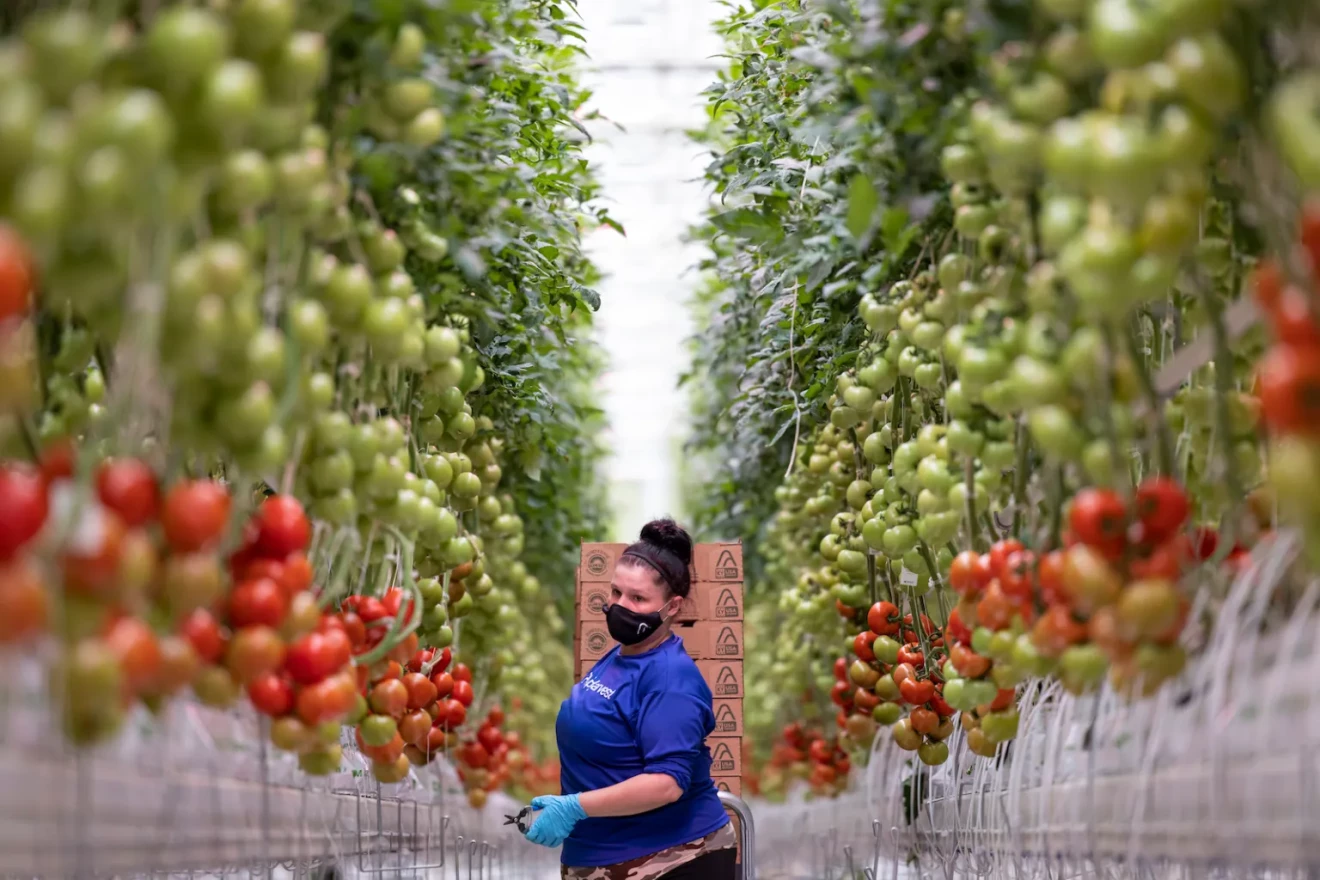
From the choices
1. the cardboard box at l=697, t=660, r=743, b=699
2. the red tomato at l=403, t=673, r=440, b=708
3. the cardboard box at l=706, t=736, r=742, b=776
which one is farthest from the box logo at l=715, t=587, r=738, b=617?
the red tomato at l=403, t=673, r=440, b=708

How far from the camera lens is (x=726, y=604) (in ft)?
10.8

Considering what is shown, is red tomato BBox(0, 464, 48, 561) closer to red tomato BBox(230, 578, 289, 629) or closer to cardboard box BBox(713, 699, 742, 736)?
red tomato BBox(230, 578, 289, 629)

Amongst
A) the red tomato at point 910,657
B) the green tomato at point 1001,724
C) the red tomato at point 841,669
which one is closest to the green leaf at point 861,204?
the green tomato at point 1001,724

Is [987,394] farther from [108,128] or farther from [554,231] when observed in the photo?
[554,231]

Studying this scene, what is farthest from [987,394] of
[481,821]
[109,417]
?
[481,821]

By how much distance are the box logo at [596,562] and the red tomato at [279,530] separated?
1.98 meters

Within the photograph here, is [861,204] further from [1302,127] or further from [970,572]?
[1302,127]

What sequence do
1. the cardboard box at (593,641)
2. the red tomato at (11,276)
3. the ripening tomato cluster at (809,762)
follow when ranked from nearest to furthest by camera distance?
the red tomato at (11,276) → the cardboard box at (593,641) → the ripening tomato cluster at (809,762)

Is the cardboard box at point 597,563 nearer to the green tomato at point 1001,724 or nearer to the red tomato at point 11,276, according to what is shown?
the green tomato at point 1001,724

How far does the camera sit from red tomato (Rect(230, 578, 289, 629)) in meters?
1.33

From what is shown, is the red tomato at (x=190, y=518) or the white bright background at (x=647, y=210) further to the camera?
the white bright background at (x=647, y=210)

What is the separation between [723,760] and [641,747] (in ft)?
2.83

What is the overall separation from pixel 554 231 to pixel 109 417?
6.05 feet

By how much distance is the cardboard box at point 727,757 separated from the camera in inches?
130
